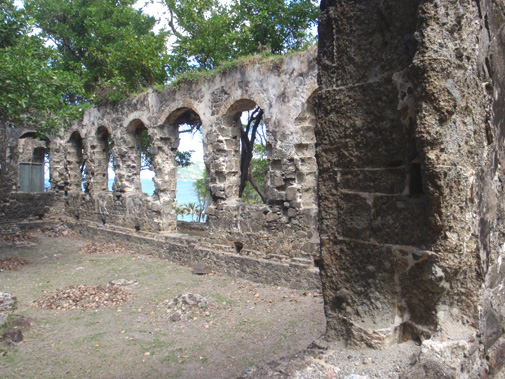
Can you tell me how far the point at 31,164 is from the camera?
15930 millimetres

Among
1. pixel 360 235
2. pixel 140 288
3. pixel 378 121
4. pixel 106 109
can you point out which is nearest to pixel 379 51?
pixel 378 121

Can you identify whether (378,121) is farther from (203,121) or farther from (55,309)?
(203,121)

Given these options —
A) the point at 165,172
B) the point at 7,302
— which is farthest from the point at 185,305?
the point at 165,172

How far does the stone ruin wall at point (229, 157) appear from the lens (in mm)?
7035

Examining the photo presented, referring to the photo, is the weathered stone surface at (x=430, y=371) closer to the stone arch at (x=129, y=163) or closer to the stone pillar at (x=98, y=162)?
the stone arch at (x=129, y=163)

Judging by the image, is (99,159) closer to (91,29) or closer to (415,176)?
(91,29)

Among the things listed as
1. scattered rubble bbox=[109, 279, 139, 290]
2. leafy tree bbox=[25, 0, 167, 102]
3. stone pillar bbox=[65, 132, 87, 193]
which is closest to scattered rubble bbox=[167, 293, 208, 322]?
scattered rubble bbox=[109, 279, 139, 290]

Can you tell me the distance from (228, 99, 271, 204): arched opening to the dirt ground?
254cm

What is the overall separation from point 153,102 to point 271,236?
496 centimetres

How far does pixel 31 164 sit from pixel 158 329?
13.2m

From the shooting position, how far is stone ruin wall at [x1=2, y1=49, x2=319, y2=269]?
277 inches

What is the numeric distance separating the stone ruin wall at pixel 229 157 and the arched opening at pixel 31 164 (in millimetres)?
4491

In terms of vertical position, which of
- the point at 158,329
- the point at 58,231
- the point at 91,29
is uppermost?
the point at 91,29

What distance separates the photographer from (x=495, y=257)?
216 cm
